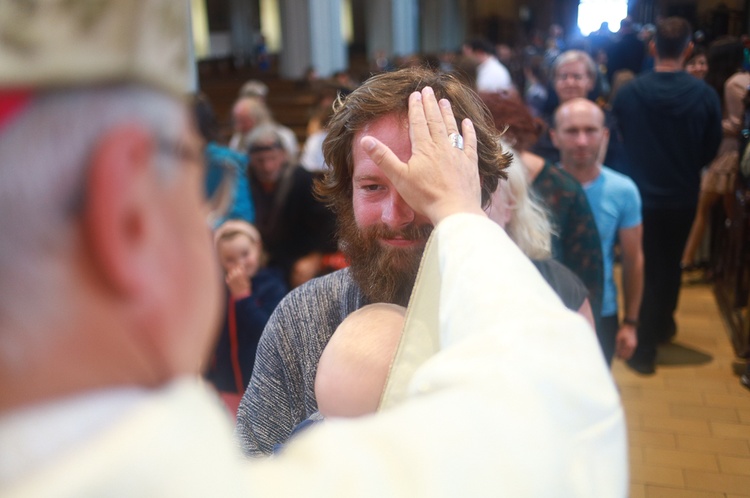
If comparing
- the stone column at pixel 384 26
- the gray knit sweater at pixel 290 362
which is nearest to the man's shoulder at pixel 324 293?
the gray knit sweater at pixel 290 362

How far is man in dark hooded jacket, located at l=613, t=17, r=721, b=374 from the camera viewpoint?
154 inches

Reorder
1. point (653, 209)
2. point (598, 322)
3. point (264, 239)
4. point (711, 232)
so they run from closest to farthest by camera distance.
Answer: point (598, 322) → point (264, 239) → point (653, 209) → point (711, 232)

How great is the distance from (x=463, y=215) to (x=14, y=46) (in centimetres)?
43

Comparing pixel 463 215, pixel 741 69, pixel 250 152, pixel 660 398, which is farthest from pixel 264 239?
pixel 741 69

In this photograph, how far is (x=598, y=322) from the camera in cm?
243

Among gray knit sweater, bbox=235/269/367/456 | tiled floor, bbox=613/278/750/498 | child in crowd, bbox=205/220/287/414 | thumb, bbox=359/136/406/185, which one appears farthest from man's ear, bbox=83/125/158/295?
tiled floor, bbox=613/278/750/498

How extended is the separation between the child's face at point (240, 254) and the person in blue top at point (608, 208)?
4.38 ft

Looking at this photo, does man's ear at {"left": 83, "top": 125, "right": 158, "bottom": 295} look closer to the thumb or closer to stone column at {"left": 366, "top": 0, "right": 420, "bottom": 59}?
the thumb

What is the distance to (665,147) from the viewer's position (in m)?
4.01

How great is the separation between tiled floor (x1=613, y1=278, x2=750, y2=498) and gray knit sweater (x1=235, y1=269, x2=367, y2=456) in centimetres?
201

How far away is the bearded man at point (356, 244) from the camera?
4.13 feet

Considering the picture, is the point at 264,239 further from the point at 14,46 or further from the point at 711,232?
the point at 711,232

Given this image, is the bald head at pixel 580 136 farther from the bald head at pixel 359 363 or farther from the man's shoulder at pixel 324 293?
the bald head at pixel 359 363

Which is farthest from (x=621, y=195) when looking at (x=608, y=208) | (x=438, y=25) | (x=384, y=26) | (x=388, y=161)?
(x=438, y=25)
